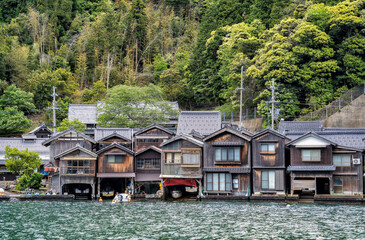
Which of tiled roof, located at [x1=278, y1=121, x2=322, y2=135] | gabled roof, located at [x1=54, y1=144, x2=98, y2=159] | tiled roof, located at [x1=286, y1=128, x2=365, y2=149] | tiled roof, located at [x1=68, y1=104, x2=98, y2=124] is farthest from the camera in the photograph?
tiled roof, located at [x1=68, y1=104, x2=98, y2=124]

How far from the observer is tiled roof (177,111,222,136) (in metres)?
56.0

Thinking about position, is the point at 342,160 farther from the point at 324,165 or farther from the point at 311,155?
the point at 311,155

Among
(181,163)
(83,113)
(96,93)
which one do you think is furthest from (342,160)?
(96,93)

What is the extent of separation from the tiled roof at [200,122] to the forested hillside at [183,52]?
8123 millimetres

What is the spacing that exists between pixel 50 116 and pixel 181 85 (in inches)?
801

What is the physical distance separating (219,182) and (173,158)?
4.86 meters

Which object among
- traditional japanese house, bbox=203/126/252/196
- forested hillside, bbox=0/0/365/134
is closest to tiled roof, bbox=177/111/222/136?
traditional japanese house, bbox=203/126/252/196

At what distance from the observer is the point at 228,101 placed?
240 feet

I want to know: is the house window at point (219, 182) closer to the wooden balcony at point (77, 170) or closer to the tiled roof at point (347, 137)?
the tiled roof at point (347, 137)

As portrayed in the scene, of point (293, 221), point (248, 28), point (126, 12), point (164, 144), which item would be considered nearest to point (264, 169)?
point (164, 144)

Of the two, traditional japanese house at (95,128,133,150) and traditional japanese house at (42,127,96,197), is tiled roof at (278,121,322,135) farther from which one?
traditional japanese house at (42,127,96,197)

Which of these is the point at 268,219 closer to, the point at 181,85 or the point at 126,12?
the point at 181,85

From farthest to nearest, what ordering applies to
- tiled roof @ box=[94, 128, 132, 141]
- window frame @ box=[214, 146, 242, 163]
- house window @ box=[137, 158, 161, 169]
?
1. tiled roof @ box=[94, 128, 132, 141]
2. house window @ box=[137, 158, 161, 169]
3. window frame @ box=[214, 146, 242, 163]

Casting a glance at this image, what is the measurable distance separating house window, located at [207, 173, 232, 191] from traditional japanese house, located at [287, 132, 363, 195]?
5479mm
